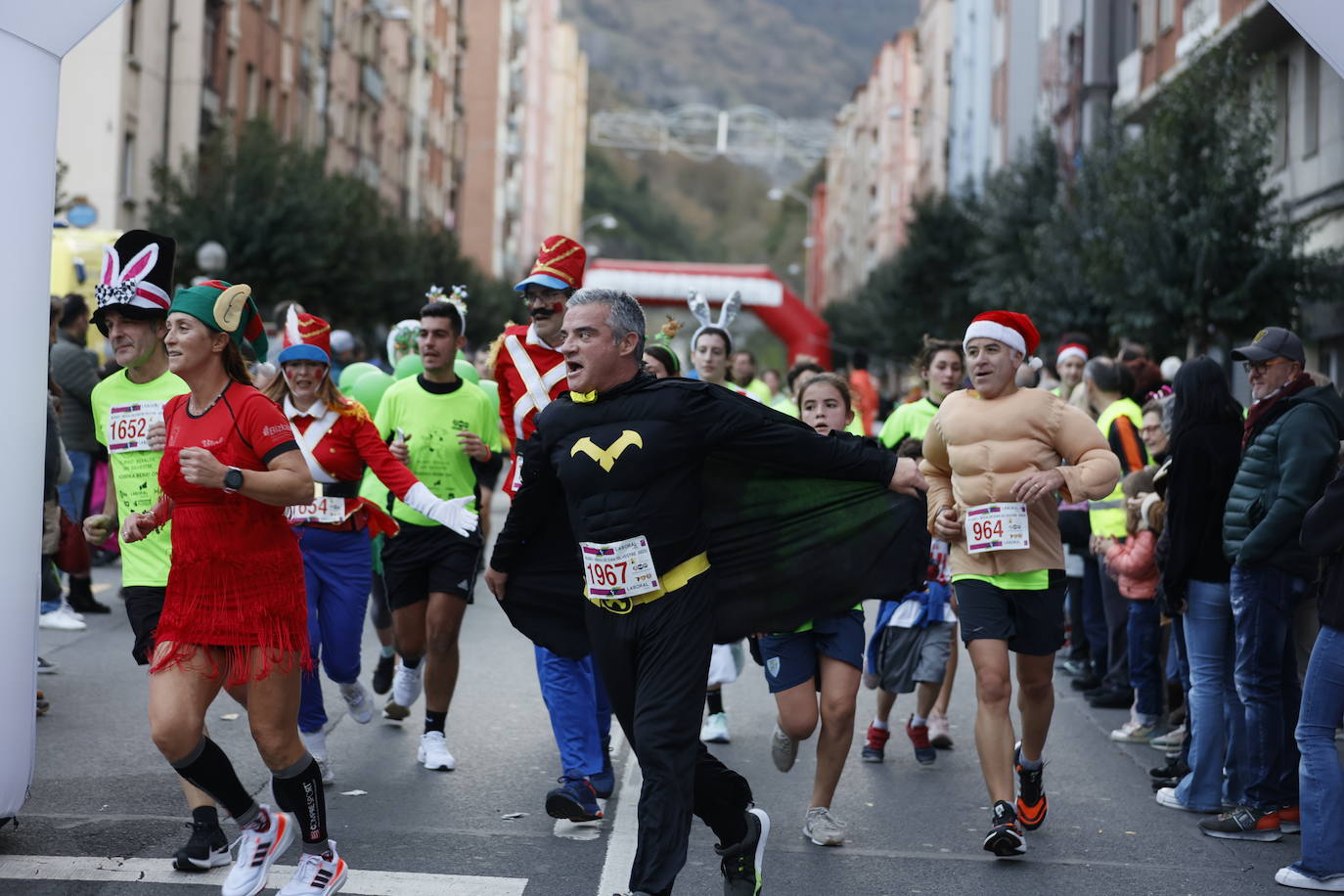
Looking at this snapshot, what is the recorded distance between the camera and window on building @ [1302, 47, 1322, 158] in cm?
2252

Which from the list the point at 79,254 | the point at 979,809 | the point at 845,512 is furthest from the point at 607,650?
the point at 79,254

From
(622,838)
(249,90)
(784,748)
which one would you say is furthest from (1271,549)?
(249,90)

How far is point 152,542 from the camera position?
21.4 ft

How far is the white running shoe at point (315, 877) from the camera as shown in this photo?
5801 millimetres

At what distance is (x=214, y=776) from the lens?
19.1ft

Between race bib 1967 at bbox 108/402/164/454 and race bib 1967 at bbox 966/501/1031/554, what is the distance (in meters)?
3.13

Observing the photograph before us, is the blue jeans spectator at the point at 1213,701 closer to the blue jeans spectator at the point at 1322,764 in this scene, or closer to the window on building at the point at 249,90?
the blue jeans spectator at the point at 1322,764

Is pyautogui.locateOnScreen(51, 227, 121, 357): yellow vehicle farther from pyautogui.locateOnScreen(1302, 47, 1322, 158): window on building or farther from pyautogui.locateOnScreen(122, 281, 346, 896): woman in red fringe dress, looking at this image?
pyautogui.locateOnScreen(1302, 47, 1322, 158): window on building

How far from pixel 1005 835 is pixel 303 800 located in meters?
2.65

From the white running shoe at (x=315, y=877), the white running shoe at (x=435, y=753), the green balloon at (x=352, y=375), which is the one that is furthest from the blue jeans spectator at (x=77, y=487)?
the white running shoe at (x=315, y=877)

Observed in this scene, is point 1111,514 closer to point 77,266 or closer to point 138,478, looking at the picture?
point 138,478

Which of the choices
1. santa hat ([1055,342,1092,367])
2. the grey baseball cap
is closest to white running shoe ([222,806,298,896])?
the grey baseball cap

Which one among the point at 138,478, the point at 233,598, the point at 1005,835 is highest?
the point at 138,478

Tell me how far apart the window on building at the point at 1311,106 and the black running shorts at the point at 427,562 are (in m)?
17.3
